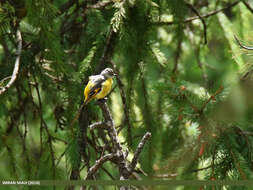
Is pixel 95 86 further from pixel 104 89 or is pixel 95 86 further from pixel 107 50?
pixel 107 50

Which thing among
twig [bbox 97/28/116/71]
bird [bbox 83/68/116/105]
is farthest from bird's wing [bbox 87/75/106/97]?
twig [bbox 97/28/116/71]

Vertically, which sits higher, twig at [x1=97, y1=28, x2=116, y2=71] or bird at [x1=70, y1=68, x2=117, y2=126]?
twig at [x1=97, y1=28, x2=116, y2=71]

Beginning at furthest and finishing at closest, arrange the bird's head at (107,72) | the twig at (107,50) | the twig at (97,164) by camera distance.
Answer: the twig at (107,50) → the bird's head at (107,72) → the twig at (97,164)

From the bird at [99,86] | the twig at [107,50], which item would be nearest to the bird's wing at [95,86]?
the bird at [99,86]

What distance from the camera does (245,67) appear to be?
1.44 meters

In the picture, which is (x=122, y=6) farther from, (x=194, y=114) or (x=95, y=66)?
(x=194, y=114)

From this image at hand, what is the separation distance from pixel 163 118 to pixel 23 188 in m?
1.04

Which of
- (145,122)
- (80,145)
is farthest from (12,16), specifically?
(145,122)

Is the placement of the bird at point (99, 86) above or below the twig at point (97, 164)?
above

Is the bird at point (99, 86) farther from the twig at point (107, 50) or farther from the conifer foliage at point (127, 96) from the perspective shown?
the twig at point (107, 50)

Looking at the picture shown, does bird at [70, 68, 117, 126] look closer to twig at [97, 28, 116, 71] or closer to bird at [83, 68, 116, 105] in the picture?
bird at [83, 68, 116, 105]

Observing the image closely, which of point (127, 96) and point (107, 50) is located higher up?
point (107, 50)

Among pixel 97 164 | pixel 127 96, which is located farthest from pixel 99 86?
pixel 127 96

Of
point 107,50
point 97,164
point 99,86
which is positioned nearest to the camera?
point 97,164
